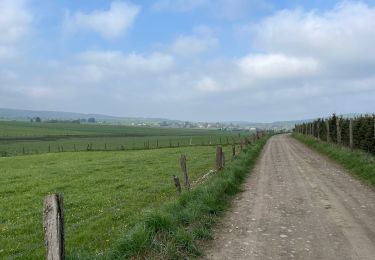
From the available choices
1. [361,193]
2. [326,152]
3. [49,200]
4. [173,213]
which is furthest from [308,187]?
[326,152]

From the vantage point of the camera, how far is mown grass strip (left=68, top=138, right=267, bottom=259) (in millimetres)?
8344

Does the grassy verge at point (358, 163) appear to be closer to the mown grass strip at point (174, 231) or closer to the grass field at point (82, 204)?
the mown grass strip at point (174, 231)

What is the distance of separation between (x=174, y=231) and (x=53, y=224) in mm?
3909

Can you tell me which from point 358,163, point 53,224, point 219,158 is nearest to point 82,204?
point 219,158

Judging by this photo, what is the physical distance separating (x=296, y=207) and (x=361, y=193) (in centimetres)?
388

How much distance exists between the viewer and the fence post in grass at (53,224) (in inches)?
247

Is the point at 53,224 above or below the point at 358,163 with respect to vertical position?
above

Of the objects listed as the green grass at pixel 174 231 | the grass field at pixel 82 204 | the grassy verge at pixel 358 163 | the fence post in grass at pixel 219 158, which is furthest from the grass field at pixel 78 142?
the green grass at pixel 174 231

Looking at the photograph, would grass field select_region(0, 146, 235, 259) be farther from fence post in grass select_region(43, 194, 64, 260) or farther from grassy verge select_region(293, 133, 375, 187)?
grassy verge select_region(293, 133, 375, 187)

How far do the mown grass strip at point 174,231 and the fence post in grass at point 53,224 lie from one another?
1440 mm

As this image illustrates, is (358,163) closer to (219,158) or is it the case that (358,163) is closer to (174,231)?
(219,158)

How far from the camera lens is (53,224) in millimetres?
6266

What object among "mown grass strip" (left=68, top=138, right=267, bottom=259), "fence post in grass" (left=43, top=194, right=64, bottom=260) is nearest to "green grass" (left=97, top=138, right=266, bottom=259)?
"mown grass strip" (left=68, top=138, right=267, bottom=259)

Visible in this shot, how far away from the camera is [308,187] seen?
1753 centimetres
